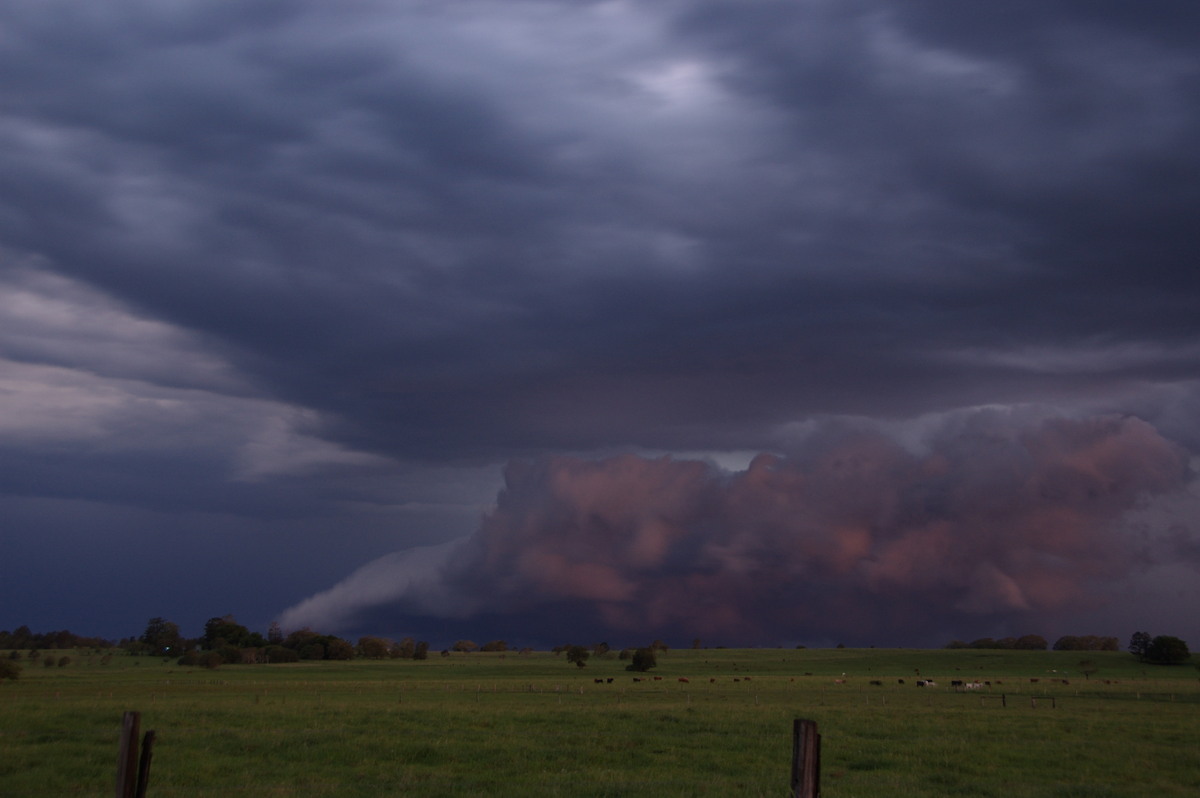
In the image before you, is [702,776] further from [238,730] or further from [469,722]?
[238,730]

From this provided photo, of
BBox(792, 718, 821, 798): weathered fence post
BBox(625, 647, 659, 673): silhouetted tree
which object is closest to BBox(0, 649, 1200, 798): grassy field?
BBox(792, 718, 821, 798): weathered fence post

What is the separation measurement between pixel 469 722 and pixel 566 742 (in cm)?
817

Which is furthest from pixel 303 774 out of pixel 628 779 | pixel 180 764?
pixel 628 779

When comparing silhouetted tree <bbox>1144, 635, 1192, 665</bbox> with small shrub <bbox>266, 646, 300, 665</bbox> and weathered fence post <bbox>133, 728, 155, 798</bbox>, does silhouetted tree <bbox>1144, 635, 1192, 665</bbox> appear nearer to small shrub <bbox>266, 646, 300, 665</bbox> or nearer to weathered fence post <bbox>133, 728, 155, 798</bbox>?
small shrub <bbox>266, 646, 300, 665</bbox>

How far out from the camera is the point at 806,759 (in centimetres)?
1016

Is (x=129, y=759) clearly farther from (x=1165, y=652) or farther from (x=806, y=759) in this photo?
(x=1165, y=652)

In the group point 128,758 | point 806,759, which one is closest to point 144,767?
point 128,758

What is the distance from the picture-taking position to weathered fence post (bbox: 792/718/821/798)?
33.1 ft

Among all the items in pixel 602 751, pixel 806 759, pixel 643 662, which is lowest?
pixel 643 662

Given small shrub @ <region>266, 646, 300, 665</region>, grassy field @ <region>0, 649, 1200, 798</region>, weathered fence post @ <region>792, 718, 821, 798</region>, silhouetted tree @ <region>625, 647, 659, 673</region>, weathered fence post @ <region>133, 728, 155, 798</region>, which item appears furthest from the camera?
small shrub @ <region>266, 646, 300, 665</region>

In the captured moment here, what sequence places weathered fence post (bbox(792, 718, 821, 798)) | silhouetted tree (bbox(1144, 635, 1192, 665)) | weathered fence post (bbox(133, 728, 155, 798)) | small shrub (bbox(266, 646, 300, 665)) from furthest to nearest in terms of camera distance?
small shrub (bbox(266, 646, 300, 665))
silhouetted tree (bbox(1144, 635, 1192, 665))
weathered fence post (bbox(133, 728, 155, 798))
weathered fence post (bbox(792, 718, 821, 798))

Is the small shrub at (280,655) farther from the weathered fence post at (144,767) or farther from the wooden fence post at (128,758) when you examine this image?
the wooden fence post at (128,758)

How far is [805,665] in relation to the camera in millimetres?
148875

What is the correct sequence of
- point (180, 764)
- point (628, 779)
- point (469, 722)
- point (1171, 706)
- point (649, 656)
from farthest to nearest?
point (649, 656)
point (1171, 706)
point (469, 722)
point (180, 764)
point (628, 779)
